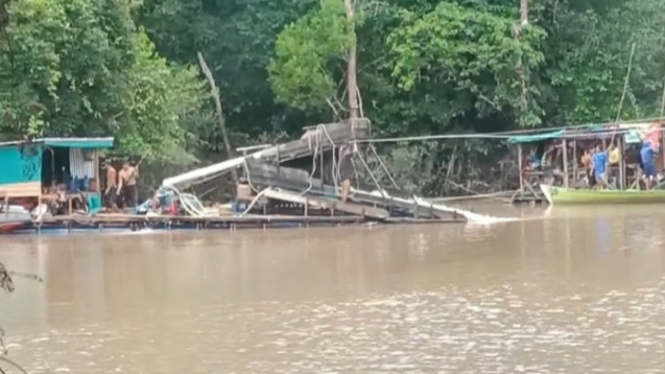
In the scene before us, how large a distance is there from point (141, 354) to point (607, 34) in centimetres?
2622

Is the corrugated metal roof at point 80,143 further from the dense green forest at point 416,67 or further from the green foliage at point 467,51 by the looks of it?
the green foliage at point 467,51

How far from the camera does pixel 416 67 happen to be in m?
33.3

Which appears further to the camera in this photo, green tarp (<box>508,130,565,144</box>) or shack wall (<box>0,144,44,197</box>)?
green tarp (<box>508,130,565,144</box>)

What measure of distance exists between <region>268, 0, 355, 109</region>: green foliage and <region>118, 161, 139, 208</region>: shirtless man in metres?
7.10

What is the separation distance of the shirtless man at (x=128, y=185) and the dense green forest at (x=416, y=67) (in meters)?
3.71

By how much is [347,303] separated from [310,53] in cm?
2005

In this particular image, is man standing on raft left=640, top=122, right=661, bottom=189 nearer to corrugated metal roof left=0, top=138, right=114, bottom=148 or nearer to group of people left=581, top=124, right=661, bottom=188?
group of people left=581, top=124, right=661, bottom=188

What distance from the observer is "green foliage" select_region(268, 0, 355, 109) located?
107 ft

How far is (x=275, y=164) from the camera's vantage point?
24641mm

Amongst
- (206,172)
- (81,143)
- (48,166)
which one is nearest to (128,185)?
(48,166)

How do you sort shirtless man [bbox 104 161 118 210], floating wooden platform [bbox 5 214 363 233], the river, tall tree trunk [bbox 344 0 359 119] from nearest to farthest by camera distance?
the river → floating wooden platform [bbox 5 214 363 233] → shirtless man [bbox 104 161 118 210] → tall tree trunk [bbox 344 0 359 119]

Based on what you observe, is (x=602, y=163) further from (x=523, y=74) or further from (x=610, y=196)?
(x=523, y=74)

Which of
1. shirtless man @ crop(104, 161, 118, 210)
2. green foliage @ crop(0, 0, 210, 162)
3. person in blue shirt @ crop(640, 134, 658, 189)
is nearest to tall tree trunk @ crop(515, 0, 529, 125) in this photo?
person in blue shirt @ crop(640, 134, 658, 189)

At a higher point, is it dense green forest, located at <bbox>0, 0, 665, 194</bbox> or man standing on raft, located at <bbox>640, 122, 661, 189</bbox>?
dense green forest, located at <bbox>0, 0, 665, 194</bbox>
